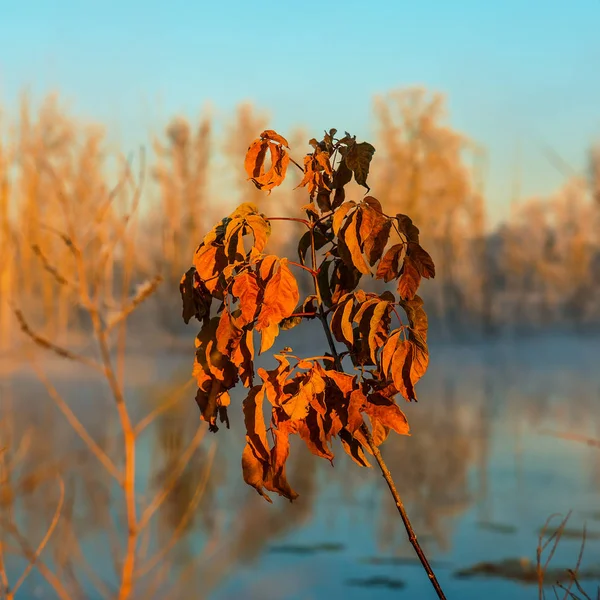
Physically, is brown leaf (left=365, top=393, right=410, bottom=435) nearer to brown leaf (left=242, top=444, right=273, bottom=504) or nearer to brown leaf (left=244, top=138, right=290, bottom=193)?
brown leaf (left=242, top=444, right=273, bottom=504)

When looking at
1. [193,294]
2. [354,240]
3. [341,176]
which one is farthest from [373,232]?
[193,294]

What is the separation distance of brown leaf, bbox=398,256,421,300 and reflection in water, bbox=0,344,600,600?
3.54ft

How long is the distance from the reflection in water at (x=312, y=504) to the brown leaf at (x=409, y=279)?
108cm

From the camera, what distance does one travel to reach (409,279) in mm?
1016

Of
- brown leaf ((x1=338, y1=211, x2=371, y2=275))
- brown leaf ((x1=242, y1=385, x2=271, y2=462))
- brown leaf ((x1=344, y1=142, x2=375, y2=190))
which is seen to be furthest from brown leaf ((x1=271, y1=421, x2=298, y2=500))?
brown leaf ((x1=344, y1=142, x2=375, y2=190))

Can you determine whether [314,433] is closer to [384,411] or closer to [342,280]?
[384,411]

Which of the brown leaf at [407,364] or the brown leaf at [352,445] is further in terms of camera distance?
the brown leaf at [352,445]

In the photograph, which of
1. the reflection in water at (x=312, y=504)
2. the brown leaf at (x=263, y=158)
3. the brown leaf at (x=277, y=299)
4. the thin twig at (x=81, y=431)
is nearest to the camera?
the brown leaf at (x=277, y=299)

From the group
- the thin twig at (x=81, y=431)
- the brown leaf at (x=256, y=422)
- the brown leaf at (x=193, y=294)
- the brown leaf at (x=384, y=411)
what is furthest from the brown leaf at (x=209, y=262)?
the thin twig at (x=81, y=431)

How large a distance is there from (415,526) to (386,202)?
10890mm

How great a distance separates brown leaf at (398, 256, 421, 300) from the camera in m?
1.01

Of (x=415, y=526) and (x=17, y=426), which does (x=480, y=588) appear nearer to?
(x=415, y=526)

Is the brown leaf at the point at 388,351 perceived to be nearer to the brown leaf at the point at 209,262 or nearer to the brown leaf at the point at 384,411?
the brown leaf at the point at 384,411

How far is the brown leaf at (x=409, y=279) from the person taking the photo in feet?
3.33
